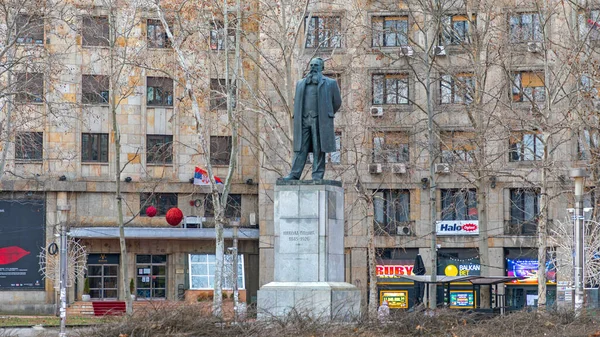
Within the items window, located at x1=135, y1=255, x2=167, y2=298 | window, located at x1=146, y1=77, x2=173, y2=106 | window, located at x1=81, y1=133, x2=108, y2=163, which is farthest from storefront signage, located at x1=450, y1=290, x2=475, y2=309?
window, located at x1=81, y1=133, x2=108, y2=163

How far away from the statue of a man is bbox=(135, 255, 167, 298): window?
101ft

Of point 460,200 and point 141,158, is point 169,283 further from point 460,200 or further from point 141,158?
point 460,200

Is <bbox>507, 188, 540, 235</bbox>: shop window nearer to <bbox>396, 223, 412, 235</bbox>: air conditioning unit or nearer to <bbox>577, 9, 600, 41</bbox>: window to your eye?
<bbox>396, 223, 412, 235</bbox>: air conditioning unit

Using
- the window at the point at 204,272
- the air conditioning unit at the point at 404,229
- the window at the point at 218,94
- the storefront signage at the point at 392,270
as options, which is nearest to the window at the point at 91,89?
the window at the point at 218,94

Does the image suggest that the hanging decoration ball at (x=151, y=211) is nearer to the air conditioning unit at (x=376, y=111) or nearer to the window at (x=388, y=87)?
the air conditioning unit at (x=376, y=111)

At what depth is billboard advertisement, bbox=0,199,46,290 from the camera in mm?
51719

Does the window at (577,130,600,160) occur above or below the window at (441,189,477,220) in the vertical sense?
above

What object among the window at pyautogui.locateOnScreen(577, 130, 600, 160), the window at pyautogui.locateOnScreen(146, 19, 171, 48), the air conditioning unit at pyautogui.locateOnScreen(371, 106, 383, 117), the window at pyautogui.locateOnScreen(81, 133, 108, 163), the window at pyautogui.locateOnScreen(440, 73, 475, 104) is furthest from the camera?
the window at pyautogui.locateOnScreen(81, 133, 108, 163)

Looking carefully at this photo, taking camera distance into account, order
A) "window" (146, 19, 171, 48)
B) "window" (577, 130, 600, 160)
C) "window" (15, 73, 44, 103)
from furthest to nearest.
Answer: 1. "window" (146, 19, 171, 48)
2. "window" (577, 130, 600, 160)
3. "window" (15, 73, 44, 103)

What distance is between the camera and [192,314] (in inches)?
782

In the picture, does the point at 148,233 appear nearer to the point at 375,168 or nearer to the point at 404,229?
the point at 375,168

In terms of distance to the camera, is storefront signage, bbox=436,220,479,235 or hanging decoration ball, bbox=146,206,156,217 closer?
hanging decoration ball, bbox=146,206,156,217

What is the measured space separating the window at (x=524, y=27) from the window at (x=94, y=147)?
61.3ft

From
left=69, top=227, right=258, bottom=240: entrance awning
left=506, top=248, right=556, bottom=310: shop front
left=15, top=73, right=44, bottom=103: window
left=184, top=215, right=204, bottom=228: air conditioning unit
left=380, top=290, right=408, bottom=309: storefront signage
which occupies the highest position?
left=15, top=73, right=44, bottom=103: window
